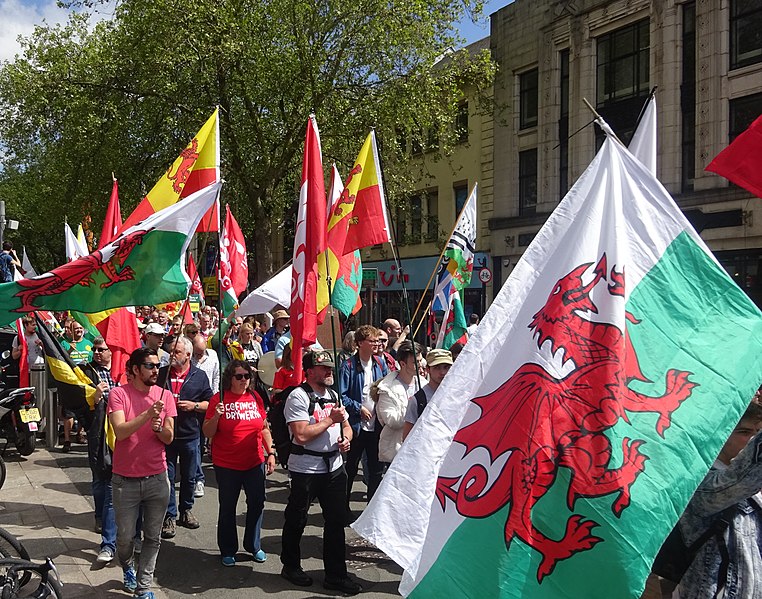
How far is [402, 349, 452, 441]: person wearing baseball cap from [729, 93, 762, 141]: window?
15.4 meters

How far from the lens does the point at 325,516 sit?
548cm

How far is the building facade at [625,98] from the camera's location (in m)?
18.2

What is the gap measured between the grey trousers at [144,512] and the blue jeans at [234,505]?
2.61 ft

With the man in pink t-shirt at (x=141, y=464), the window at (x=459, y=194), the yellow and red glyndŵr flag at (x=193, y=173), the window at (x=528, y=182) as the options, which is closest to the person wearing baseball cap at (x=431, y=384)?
the man in pink t-shirt at (x=141, y=464)

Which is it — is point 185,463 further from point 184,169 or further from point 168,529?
point 184,169

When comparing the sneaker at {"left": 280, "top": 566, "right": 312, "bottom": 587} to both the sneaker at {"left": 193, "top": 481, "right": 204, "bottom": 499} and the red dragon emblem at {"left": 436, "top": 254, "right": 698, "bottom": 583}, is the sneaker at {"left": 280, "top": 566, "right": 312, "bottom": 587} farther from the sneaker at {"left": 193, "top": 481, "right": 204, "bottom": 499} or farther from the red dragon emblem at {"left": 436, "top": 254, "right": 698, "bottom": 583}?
the red dragon emblem at {"left": 436, "top": 254, "right": 698, "bottom": 583}

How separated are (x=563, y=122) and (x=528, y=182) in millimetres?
2370

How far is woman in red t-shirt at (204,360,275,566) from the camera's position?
5910 millimetres

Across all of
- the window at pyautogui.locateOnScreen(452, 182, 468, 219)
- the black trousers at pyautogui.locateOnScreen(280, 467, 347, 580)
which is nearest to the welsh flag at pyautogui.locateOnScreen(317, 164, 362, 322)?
the black trousers at pyautogui.locateOnScreen(280, 467, 347, 580)

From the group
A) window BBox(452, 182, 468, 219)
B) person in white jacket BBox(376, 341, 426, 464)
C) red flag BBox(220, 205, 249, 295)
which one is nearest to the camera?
person in white jacket BBox(376, 341, 426, 464)

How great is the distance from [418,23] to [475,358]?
18.8 m

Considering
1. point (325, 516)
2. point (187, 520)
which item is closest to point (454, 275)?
point (187, 520)

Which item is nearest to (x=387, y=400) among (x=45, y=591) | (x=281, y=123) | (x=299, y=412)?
(x=299, y=412)

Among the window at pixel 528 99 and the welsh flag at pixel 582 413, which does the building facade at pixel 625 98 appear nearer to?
the window at pixel 528 99
